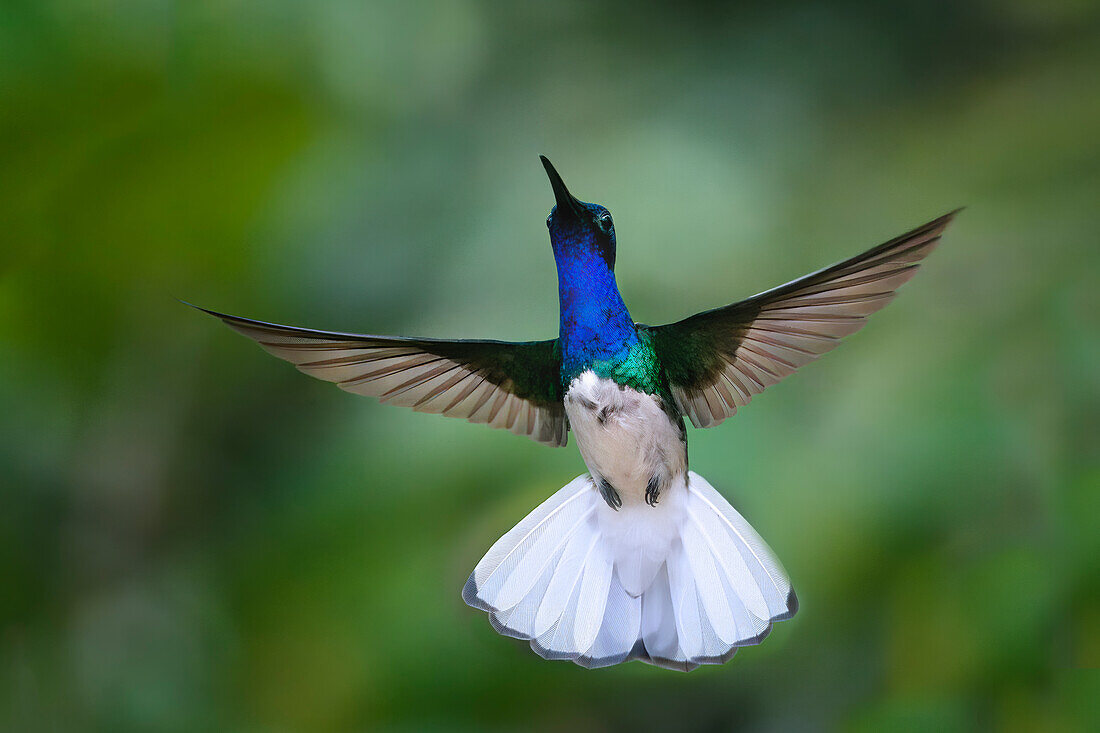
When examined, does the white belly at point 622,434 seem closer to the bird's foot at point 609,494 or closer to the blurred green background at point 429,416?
the bird's foot at point 609,494

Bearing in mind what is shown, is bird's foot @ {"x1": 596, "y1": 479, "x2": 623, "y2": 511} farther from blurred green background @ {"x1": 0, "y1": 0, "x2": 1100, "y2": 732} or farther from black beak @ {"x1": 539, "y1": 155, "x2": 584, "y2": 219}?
blurred green background @ {"x1": 0, "y1": 0, "x2": 1100, "y2": 732}

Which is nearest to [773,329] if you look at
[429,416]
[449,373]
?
[449,373]

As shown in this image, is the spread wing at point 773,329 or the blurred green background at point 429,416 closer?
the spread wing at point 773,329

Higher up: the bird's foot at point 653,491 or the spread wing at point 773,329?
the spread wing at point 773,329

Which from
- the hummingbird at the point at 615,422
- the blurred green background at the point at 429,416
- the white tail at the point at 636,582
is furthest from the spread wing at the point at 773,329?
the blurred green background at the point at 429,416

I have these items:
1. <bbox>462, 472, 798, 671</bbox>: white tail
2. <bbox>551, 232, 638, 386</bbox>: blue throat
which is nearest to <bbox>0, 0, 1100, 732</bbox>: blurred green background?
<bbox>462, 472, 798, 671</bbox>: white tail

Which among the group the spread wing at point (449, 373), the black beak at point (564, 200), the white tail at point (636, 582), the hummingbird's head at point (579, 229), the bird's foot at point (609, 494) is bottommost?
the white tail at point (636, 582)
